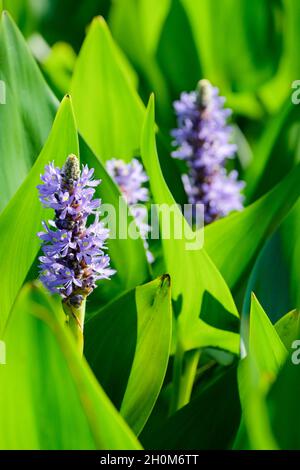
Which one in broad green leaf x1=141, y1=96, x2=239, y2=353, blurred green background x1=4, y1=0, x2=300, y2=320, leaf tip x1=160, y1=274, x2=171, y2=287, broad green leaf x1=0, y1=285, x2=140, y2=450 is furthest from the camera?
blurred green background x1=4, y1=0, x2=300, y2=320

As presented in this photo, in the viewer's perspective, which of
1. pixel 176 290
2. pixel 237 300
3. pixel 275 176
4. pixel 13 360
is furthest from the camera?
pixel 275 176

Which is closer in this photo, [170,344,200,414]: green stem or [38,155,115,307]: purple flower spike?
[38,155,115,307]: purple flower spike

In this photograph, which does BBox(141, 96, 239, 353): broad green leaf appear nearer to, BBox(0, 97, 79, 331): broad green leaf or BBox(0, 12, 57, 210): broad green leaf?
BBox(0, 97, 79, 331): broad green leaf

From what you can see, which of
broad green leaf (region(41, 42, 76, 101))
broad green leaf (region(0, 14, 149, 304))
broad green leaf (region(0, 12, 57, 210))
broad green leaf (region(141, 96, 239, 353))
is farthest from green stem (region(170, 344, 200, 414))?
broad green leaf (region(41, 42, 76, 101))

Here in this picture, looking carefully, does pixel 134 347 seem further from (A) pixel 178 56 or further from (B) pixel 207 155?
(A) pixel 178 56

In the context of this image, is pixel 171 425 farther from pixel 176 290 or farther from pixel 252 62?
pixel 252 62

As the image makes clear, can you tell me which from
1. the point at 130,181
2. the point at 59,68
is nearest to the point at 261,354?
the point at 130,181

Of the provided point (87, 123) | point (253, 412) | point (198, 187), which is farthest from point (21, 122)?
point (253, 412)
